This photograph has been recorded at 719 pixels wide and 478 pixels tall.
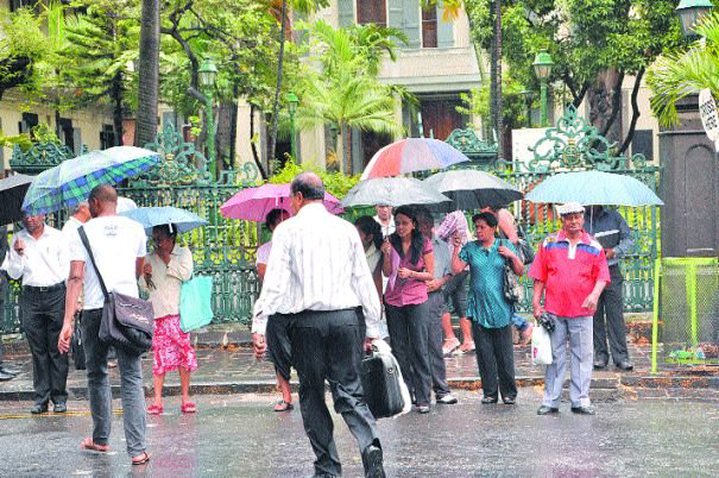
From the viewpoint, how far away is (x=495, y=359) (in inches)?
489

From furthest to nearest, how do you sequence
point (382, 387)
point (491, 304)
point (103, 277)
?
point (491, 304), point (103, 277), point (382, 387)

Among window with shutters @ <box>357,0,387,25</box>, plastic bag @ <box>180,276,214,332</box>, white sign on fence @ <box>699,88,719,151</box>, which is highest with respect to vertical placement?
window with shutters @ <box>357,0,387,25</box>

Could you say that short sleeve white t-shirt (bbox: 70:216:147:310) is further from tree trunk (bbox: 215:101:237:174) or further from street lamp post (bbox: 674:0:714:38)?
tree trunk (bbox: 215:101:237:174)

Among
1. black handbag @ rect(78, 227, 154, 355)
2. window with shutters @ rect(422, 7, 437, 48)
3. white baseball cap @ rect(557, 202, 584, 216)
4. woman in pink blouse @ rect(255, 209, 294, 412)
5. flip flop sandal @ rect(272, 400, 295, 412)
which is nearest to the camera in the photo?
black handbag @ rect(78, 227, 154, 355)

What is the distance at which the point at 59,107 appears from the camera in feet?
120

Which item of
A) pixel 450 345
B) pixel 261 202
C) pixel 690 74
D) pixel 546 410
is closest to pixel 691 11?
pixel 690 74

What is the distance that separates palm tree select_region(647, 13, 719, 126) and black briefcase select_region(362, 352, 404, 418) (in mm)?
6789

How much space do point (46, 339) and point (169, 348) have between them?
1409 mm

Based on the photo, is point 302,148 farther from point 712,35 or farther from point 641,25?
point 712,35

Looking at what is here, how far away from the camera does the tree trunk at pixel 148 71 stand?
62.6 ft

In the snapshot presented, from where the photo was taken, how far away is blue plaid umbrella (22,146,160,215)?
1103cm

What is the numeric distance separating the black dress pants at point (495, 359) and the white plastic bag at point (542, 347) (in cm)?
53

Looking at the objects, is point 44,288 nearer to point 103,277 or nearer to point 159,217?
point 159,217

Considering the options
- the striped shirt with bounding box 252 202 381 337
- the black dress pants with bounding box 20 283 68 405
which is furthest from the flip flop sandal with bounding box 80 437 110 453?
the black dress pants with bounding box 20 283 68 405
